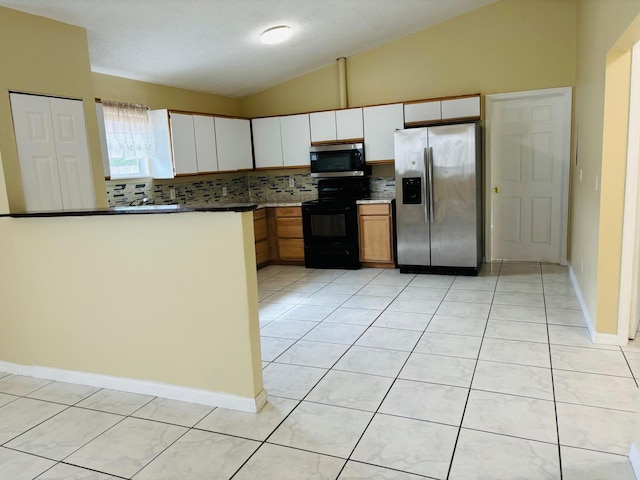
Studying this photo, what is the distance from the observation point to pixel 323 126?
19.3ft

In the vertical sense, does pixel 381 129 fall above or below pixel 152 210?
above

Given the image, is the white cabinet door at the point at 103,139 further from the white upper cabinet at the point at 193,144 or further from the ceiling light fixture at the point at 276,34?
the ceiling light fixture at the point at 276,34

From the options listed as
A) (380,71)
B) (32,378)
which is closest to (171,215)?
(32,378)

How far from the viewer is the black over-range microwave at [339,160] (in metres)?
5.70

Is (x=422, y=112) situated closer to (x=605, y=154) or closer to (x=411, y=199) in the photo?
(x=411, y=199)

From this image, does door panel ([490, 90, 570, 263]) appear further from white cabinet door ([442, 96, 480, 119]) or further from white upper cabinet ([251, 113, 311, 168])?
white upper cabinet ([251, 113, 311, 168])

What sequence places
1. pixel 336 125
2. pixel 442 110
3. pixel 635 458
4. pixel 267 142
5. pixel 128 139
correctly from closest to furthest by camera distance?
pixel 635 458 < pixel 128 139 < pixel 442 110 < pixel 336 125 < pixel 267 142

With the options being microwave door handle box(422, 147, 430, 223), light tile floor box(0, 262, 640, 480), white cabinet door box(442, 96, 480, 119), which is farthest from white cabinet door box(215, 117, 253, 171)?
light tile floor box(0, 262, 640, 480)

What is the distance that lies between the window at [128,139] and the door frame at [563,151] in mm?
3768

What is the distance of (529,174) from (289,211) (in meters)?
2.85

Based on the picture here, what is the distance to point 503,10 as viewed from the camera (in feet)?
16.9

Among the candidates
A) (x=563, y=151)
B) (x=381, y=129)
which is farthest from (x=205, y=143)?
(x=563, y=151)

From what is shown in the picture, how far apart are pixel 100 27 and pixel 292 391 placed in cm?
308

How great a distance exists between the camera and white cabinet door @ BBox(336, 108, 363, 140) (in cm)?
570
